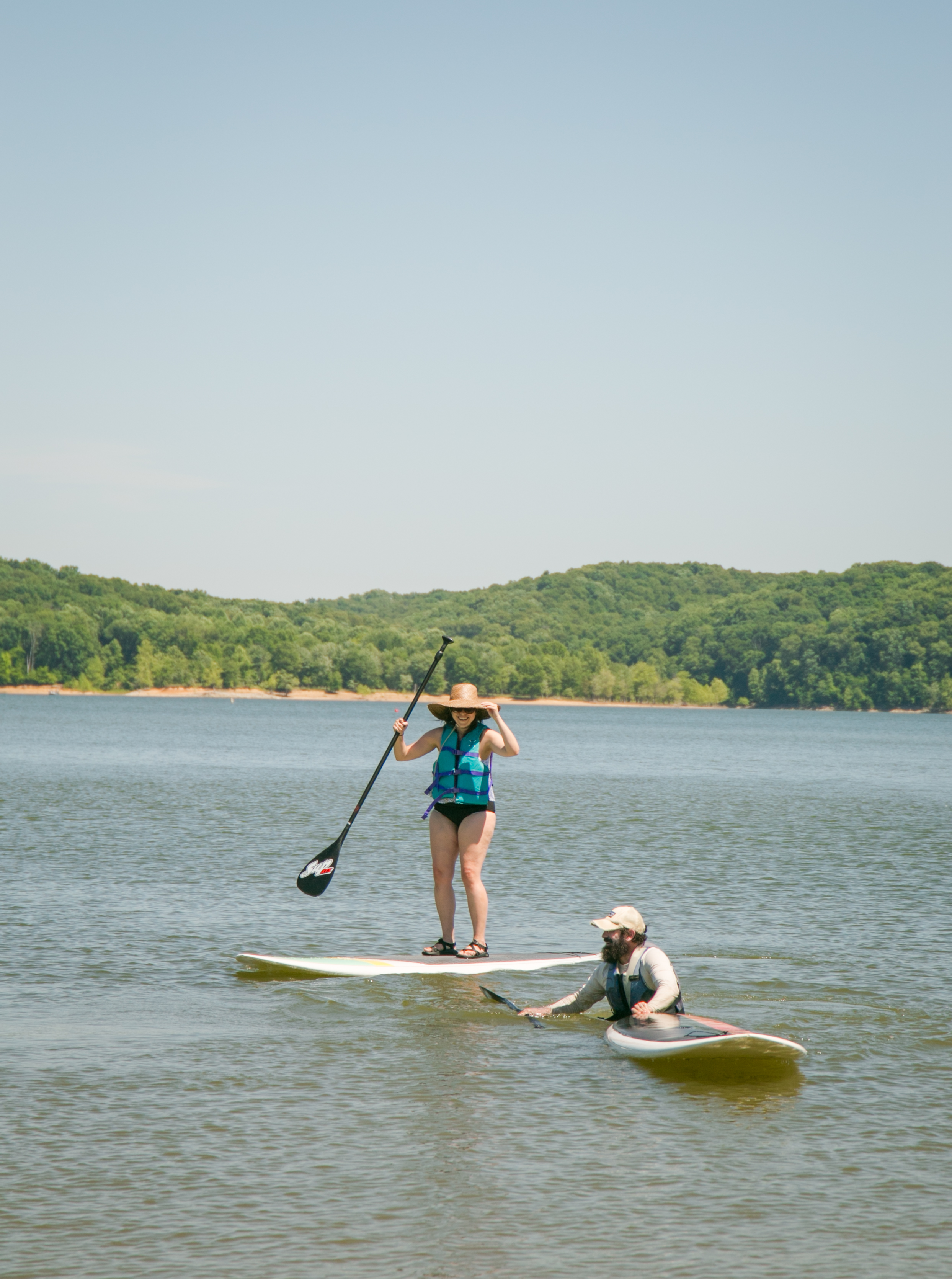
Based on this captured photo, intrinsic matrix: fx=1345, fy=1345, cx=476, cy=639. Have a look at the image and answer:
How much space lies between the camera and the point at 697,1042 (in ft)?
26.6

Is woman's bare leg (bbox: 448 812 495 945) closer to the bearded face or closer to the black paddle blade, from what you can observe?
the bearded face

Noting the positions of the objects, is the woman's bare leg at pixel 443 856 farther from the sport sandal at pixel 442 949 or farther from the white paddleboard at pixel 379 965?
the white paddleboard at pixel 379 965

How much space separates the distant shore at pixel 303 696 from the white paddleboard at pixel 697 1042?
6084 inches

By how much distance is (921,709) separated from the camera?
573 ft

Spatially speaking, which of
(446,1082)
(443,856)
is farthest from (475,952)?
(446,1082)

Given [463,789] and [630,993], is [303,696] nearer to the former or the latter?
[463,789]

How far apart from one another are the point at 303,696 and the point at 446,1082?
558 feet

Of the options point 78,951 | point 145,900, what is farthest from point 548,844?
point 78,951

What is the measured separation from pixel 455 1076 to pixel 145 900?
760cm

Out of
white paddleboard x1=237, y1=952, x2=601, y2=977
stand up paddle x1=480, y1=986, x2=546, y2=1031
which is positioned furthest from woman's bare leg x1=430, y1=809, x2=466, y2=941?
stand up paddle x1=480, y1=986, x2=546, y2=1031

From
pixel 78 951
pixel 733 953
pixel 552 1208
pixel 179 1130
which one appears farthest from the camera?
pixel 733 953

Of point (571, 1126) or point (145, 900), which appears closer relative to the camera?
point (571, 1126)

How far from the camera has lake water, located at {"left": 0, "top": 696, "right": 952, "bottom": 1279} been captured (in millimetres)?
5656

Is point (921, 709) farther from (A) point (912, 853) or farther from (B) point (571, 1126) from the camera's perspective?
(B) point (571, 1126)
